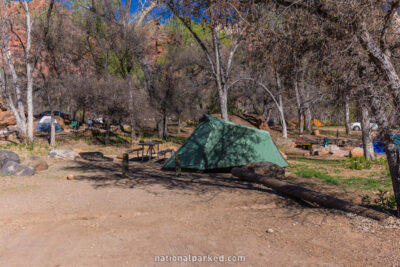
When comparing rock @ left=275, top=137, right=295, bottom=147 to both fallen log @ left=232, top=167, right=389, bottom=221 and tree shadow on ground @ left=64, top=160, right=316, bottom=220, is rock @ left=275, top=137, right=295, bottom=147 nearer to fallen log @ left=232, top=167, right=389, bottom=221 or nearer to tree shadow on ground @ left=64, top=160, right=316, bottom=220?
tree shadow on ground @ left=64, top=160, right=316, bottom=220

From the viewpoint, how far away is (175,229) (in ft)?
18.0

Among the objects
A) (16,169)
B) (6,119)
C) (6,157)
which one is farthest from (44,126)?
(16,169)

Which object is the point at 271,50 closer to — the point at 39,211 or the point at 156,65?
the point at 39,211

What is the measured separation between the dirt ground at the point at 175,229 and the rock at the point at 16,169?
1532 mm

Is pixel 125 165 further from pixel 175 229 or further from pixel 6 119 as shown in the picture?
pixel 6 119

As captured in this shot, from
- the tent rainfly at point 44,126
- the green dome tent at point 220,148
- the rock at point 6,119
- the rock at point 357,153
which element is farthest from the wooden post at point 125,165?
the rock at point 6,119

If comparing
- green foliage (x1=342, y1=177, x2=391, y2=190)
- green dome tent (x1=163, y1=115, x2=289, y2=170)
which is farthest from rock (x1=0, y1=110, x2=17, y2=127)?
green foliage (x1=342, y1=177, x2=391, y2=190)

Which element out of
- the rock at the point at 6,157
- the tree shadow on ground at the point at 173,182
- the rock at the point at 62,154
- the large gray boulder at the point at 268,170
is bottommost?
the tree shadow on ground at the point at 173,182

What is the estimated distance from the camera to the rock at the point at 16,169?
9999 millimetres

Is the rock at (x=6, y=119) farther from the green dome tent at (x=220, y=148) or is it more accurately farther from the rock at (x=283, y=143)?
the green dome tent at (x=220, y=148)

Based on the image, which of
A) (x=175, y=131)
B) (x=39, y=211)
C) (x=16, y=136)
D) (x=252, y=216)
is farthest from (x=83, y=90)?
(x=252, y=216)

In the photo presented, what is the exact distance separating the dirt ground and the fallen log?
0.18 m

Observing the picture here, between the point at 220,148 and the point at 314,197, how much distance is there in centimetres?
550

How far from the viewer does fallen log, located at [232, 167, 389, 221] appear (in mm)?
5724
